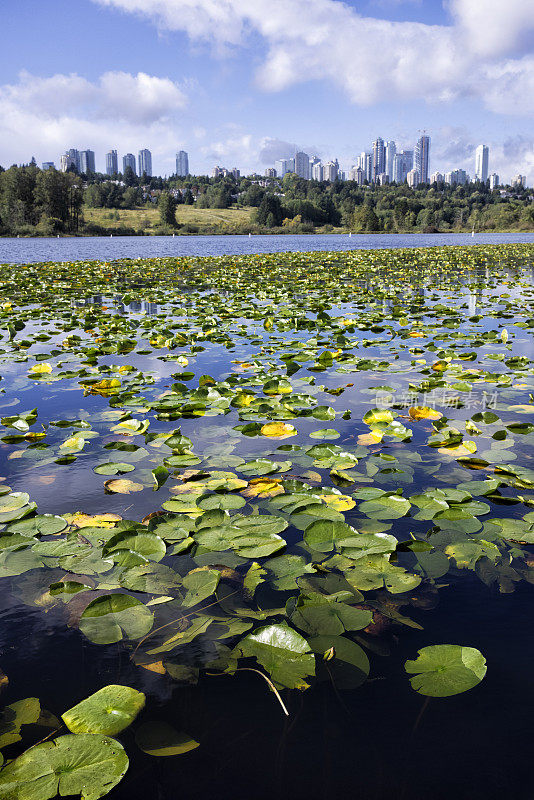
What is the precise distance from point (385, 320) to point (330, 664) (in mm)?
6478

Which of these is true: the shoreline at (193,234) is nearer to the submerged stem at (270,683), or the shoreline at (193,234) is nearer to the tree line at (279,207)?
the tree line at (279,207)

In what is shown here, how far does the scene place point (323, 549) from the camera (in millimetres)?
1966

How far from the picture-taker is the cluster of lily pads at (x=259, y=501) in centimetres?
148

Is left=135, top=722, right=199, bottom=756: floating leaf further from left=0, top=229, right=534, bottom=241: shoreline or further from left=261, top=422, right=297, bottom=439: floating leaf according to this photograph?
left=0, top=229, right=534, bottom=241: shoreline

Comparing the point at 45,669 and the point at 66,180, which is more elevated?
the point at 66,180

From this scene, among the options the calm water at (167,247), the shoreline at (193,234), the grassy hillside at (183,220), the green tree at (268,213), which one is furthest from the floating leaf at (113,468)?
the green tree at (268,213)

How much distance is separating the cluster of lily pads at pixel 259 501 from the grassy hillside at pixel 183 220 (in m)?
79.7

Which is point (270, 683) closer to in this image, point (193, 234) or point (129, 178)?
point (193, 234)

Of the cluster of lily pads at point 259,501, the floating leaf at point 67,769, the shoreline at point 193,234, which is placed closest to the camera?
the floating leaf at point 67,769

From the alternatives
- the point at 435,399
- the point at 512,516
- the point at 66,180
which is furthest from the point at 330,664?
the point at 66,180

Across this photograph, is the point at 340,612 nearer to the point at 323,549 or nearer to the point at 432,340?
the point at 323,549

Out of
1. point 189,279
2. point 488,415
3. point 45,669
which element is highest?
point 189,279

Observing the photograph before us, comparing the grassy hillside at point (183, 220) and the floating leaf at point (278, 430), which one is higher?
the grassy hillside at point (183, 220)

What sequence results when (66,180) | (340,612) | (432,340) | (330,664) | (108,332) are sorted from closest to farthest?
(330,664) < (340,612) < (432,340) < (108,332) < (66,180)
